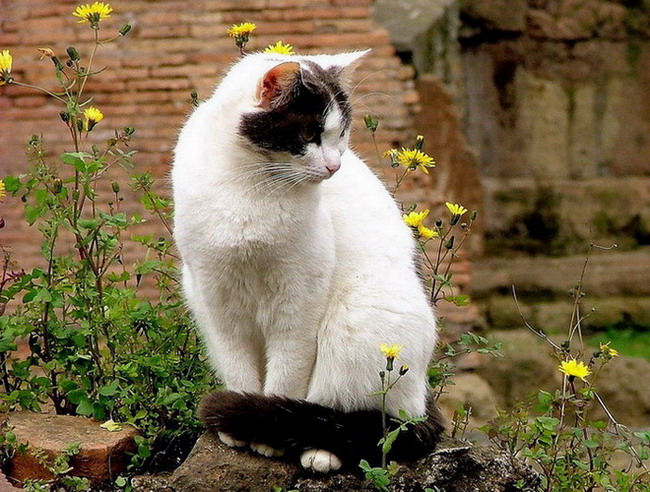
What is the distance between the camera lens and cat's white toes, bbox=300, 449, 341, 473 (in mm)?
3434

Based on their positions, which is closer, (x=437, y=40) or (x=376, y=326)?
(x=376, y=326)

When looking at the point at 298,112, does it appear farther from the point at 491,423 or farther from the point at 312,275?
the point at 491,423

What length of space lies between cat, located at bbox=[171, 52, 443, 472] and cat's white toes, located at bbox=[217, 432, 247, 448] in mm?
11

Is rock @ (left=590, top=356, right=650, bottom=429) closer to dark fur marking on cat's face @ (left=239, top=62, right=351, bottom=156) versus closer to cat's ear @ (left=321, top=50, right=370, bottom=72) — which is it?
cat's ear @ (left=321, top=50, right=370, bottom=72)

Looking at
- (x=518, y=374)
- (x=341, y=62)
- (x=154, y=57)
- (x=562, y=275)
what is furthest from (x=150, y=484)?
(x=562, y=275)

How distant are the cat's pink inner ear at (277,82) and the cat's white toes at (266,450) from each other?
3.48ft

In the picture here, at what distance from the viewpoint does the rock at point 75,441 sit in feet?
11.7

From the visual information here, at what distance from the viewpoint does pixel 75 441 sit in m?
3.62

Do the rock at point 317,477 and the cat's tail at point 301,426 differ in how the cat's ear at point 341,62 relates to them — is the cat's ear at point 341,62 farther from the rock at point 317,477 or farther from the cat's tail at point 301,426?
the rock at point 317,477

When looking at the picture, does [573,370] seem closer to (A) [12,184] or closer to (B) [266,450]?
(B) [266,450]

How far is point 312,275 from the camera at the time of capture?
11.0 ft

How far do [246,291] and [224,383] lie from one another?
1.54 feet

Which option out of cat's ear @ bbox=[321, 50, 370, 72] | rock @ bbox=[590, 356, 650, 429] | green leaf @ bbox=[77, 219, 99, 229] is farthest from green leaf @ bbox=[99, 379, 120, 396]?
rock @ bbox=[590, 356, 650, 429]

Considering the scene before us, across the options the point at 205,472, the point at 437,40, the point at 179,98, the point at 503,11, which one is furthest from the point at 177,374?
the point at 503,11
